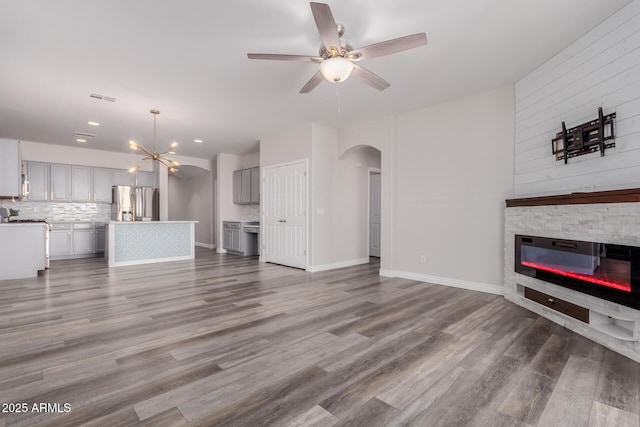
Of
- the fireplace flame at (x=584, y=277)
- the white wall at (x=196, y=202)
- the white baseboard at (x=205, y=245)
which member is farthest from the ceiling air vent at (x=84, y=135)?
the fireplace flame at (x=584, y=277)

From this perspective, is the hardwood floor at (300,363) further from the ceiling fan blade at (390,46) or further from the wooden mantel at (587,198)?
the ceiling fan blade at (390,46)

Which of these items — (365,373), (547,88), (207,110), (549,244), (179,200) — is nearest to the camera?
(365,373)

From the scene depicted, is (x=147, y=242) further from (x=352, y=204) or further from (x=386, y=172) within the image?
(x=386, y=172)

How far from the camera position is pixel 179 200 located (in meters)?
11.2

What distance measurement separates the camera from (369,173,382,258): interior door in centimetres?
745

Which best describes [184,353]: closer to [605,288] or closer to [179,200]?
[605,288]

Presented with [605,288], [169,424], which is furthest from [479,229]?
[169,424]

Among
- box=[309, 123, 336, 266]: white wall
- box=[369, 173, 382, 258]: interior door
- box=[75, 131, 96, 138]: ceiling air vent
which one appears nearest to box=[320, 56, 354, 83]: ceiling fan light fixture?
box=[309, 123, 336, 266]: white wall

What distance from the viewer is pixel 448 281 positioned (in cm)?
452

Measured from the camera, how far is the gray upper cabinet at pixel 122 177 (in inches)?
313

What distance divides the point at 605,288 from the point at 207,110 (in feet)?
17.6

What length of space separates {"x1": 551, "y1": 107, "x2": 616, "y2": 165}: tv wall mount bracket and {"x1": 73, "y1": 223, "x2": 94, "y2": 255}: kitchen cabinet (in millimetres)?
9311

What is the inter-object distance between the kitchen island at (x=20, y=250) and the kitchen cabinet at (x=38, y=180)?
2.66 meters

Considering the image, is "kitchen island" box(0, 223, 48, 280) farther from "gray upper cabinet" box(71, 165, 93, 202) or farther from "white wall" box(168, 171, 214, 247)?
"white wall" box(168, 171, 214, 247)
